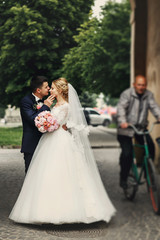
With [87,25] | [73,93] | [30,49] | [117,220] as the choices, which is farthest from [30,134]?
[30,49]

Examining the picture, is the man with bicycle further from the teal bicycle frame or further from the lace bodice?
the lace bodice

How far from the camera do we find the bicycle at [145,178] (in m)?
4.37

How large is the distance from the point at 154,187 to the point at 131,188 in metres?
0.54

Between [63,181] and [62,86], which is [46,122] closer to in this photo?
[62,86]

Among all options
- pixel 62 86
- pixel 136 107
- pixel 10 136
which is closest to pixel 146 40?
pixel 136 107

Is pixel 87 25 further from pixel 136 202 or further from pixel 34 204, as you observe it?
pixel 34 204

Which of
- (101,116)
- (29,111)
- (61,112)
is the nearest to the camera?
(61,112)

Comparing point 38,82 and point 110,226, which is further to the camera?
point 38,82

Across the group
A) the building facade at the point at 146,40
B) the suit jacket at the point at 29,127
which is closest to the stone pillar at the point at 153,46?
the building facade at the point at 146,40

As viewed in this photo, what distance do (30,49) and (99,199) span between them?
17.7 feet

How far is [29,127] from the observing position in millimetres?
4629

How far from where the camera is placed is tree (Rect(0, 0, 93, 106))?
319 inches

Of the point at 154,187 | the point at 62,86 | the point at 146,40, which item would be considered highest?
the point at 146,40

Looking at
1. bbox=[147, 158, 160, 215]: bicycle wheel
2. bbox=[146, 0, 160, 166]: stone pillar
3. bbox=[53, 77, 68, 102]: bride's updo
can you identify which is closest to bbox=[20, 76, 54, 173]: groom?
bbox=[53, 77, 68, 102]: bride's updo
